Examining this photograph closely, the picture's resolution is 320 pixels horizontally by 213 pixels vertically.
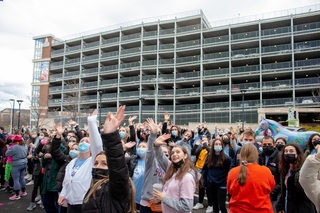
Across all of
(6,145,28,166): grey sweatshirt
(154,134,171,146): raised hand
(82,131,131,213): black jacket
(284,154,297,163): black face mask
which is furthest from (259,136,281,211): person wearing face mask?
(6,145,28,166): grey sweatshirt

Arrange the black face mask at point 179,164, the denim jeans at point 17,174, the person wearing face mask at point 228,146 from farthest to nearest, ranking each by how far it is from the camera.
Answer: the denim jeans at point 17,174, the person wearing face mask at point 228,146, the black face mask at point 179,164

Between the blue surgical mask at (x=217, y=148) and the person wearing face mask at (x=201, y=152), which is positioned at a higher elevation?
the blue surgical mask at (x=217, y=148)

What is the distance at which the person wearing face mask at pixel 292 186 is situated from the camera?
318 cm

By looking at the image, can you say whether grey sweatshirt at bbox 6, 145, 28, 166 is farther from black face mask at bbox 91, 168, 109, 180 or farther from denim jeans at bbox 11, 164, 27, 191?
black face mask at bbox 91, 168, 109, 180

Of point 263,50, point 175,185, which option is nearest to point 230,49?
point 263,50

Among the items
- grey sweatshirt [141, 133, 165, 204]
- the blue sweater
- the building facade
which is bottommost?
the blue sweater

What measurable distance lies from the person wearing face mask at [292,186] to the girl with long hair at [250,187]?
0.41m

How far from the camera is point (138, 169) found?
169 inches

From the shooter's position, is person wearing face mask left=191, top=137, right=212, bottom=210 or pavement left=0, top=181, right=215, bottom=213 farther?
person wearing face mask left=191, top=137, right=212, bottom=210

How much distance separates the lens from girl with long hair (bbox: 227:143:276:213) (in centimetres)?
305

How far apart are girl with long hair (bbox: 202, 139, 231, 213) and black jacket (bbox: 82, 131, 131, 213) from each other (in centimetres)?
354

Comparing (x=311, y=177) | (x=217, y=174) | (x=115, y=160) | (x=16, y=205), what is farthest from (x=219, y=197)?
(x=16, y=205)

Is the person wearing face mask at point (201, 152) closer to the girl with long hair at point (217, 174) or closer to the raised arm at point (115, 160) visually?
the girl with long hair at point (217, 174)

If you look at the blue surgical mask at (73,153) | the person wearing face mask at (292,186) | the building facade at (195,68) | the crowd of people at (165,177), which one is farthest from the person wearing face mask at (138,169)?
the building facade at (195,68)
